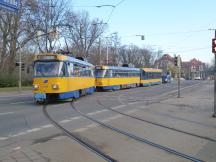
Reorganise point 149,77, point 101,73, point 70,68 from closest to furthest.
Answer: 1. point 70,68
2. point 101,73
3. point 149,77

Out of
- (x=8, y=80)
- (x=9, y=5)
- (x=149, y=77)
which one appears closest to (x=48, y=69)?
(x=9, y=5)

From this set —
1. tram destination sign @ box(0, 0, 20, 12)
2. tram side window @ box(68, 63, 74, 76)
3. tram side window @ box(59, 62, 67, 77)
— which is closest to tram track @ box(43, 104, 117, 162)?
tram destination sign @ box(0, 0, 20, 12)

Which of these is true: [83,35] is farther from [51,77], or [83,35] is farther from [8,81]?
[51,77]

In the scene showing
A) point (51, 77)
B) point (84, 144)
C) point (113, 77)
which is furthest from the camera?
point (113, 77)

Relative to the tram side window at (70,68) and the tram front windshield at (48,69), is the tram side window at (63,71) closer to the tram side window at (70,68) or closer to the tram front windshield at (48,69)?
the tram front windshield at (48,69)

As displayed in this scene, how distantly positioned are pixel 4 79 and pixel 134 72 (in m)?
18.3

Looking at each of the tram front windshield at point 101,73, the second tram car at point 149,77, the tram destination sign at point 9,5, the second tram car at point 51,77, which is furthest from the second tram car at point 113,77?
Answer: the tram destination sign at point 9,5

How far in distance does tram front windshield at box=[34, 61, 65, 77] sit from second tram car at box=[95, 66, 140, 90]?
1720 cm

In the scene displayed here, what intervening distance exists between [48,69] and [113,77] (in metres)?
20.0

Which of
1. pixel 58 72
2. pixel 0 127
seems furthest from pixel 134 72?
pixel 0 127

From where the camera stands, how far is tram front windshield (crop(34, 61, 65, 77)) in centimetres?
2073

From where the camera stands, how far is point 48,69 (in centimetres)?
2084

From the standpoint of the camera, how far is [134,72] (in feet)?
167

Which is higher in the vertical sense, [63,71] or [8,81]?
[63,71]
